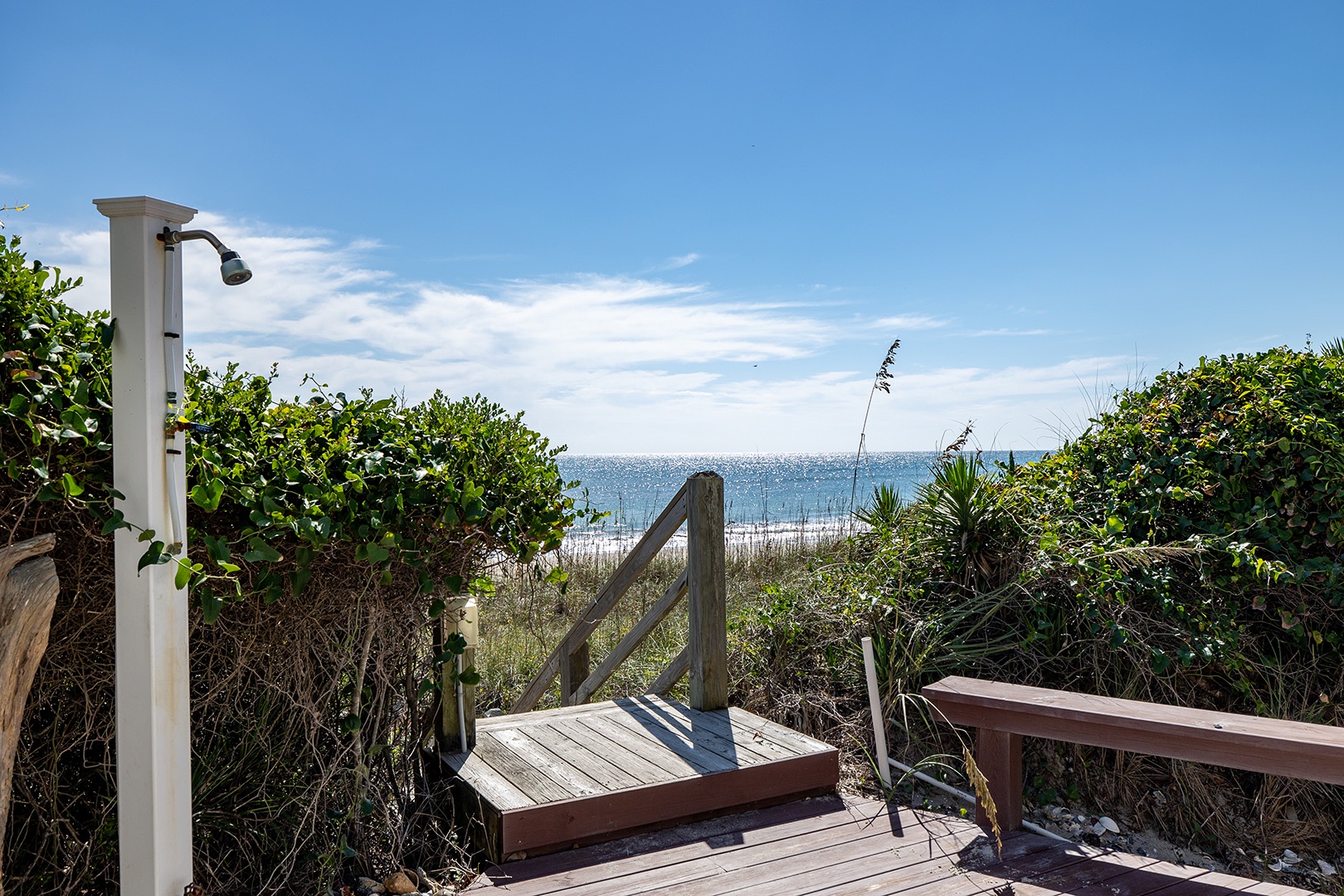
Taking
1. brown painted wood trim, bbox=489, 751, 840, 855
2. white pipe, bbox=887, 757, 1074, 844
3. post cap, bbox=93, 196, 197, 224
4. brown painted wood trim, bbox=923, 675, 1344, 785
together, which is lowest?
white pipe, bbox=887, 757, 1074, 844

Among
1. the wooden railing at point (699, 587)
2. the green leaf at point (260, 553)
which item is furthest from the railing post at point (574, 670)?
the green leaf at point (260, 553)

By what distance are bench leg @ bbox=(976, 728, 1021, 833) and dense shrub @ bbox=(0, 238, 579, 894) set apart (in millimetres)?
2058

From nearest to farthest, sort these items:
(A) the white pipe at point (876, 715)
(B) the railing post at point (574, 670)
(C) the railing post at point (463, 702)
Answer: (C) the railing post at point (463, 702), (A) the white pipe at point (876, 715), (B) the railing post at point (574, 670)

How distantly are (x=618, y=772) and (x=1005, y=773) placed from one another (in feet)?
5.49

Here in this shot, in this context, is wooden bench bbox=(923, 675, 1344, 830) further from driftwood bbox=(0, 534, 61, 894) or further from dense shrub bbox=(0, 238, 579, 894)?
driftwood bbox=(0, 534, 61, 894)

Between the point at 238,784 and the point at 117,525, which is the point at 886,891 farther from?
the point at 117,525

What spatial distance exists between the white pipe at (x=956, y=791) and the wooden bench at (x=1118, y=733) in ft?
0.24

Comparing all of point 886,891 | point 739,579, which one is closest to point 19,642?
point 886,891

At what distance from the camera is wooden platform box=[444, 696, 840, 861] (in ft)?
9.88

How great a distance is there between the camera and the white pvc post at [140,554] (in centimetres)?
195

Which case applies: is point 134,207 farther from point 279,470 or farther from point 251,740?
point 251,740

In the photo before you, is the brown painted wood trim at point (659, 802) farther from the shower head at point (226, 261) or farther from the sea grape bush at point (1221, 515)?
the shower head at point (226, 261)

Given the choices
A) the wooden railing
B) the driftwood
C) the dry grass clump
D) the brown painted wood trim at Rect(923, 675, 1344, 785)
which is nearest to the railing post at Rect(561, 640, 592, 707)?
the wooden railing

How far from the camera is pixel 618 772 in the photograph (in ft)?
10.9
